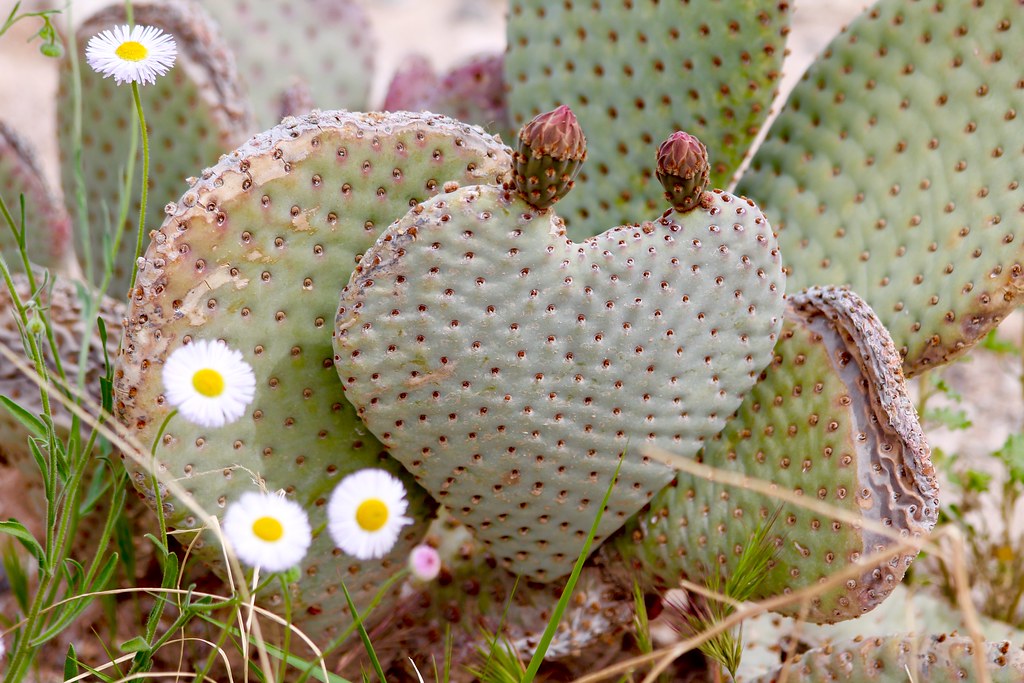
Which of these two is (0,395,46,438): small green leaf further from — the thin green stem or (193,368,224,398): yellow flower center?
(193,368,224,398): yellow flower center

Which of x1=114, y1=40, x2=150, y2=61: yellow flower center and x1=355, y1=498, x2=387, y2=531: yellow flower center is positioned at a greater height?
x1=114, y1=40, x2=150, y2=61: yellow flower center

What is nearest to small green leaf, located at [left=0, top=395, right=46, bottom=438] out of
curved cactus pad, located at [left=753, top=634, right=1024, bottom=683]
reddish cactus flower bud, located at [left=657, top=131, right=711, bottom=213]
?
reddish cactus flower bud, located at [left=657, top=131, right=711, bottom=213]

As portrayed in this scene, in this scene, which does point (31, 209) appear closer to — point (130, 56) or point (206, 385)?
point (130, 56)

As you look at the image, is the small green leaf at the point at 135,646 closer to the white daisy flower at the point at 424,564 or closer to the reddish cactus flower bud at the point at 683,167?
the white daisy flower at the point at 424,564

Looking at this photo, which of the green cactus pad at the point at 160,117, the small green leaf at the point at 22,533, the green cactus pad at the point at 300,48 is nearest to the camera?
the small green leaf at the point at 22,533

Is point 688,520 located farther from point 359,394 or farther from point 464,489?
point 359,394

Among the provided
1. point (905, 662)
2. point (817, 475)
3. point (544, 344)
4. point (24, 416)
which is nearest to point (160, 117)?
point (24, 416)

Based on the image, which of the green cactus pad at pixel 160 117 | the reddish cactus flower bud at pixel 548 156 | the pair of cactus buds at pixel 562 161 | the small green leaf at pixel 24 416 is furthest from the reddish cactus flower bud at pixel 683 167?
the green cactus pad at pixel 160 117
